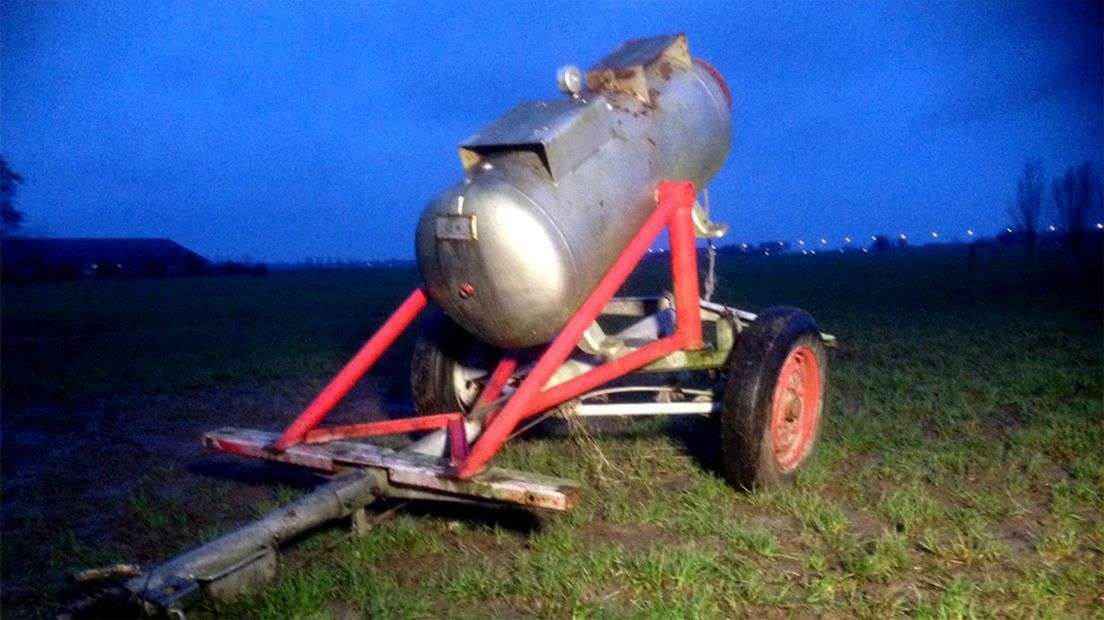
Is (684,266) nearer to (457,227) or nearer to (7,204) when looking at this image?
(457,227)

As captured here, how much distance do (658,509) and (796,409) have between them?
1045 millimetres

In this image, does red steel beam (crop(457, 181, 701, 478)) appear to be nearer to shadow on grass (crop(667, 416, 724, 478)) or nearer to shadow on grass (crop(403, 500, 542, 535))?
shadow on grass (crop(403, 500, 542, 535))

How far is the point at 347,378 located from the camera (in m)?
4.23

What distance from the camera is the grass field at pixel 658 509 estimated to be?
3299mm

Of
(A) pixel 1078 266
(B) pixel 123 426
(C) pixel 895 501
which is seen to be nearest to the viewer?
(C) pixel 895 501

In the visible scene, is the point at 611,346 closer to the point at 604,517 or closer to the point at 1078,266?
the point at 604,517

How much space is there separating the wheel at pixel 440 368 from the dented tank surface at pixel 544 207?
105 centimetres

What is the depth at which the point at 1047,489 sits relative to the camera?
4.38 metres

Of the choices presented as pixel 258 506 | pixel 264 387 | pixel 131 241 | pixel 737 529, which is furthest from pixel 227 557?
pixel 131 241

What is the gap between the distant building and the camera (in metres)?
28.2

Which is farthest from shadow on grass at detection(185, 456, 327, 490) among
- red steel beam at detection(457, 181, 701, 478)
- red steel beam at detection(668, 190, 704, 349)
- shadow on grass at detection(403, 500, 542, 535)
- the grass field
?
red steel beam at detection(668, 190, 704, 349)

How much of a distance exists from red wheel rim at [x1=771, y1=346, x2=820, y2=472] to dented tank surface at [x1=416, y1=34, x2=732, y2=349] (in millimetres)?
1253

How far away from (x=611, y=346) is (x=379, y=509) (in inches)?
58.9

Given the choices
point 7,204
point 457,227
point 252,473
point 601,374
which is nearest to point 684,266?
point 601,374
